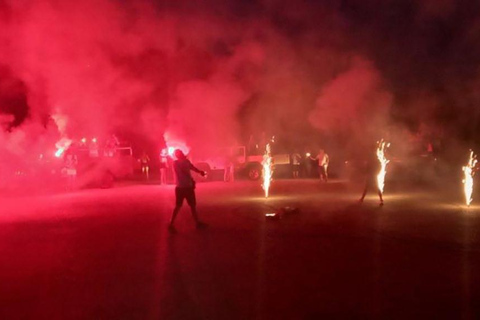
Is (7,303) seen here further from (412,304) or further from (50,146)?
(50,146)

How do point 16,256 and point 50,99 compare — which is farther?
point 50,99

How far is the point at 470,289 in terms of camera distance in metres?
6.75

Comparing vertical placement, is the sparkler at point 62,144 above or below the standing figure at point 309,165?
above

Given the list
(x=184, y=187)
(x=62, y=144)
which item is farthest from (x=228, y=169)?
(x=184, y=187)

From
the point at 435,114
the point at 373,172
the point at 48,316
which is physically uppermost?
the point at 435,114

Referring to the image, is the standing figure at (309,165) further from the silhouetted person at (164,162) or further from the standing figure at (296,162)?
the silhouetted person at (164,162)

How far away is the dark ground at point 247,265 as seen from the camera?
627 centimetres

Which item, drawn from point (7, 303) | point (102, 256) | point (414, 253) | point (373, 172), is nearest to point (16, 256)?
point (102, 256)

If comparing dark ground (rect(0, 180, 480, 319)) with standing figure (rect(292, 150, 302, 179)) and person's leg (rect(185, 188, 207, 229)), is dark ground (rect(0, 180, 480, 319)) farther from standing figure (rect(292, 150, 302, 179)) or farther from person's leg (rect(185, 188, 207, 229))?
standing figure (rect(292, 150, 302, 179))

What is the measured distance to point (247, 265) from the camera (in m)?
8.28

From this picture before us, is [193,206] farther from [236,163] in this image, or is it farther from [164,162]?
[236,163]

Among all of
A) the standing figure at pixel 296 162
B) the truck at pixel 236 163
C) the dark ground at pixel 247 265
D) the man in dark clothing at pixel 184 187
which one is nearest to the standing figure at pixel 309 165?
the standing figure at pixel 296 162

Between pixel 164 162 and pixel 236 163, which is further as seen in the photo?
pixel 236 163

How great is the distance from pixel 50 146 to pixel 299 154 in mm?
13292
